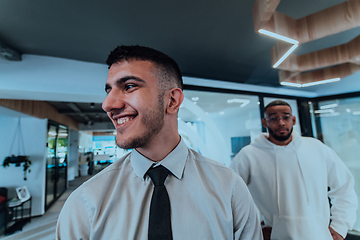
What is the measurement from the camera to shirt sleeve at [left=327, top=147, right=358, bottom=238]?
1.49 metres

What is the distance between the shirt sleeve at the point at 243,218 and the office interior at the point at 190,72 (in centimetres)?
105

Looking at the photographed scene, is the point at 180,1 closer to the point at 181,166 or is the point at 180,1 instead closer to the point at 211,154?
the point at 181,166

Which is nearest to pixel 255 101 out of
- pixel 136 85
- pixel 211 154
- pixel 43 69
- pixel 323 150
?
pixel 211 154

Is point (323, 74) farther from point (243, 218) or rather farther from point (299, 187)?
point (243, 218)

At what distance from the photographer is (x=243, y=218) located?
824 mm

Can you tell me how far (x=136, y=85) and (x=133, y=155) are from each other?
34 centimetres

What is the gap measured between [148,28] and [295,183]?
1.97 metres

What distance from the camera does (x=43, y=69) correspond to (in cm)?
222

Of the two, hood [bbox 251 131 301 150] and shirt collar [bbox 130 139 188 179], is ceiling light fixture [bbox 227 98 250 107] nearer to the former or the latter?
hood [bbox 251 131 301 150]

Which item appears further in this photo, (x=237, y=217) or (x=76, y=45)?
(x=76, y=45)

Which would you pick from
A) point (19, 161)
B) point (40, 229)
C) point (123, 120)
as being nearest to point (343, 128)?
point (123, 120)

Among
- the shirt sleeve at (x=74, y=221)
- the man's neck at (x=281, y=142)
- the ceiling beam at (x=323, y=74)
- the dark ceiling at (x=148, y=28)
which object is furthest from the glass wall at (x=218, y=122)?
the shirt sleeve at (x=74, y=221)

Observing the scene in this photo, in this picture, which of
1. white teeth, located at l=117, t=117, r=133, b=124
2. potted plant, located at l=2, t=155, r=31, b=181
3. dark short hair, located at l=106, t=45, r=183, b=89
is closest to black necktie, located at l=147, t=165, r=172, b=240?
white teeth, located at l=117, t=117, r=133, b=124

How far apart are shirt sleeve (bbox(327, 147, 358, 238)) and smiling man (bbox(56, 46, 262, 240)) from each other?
3.85 ft
